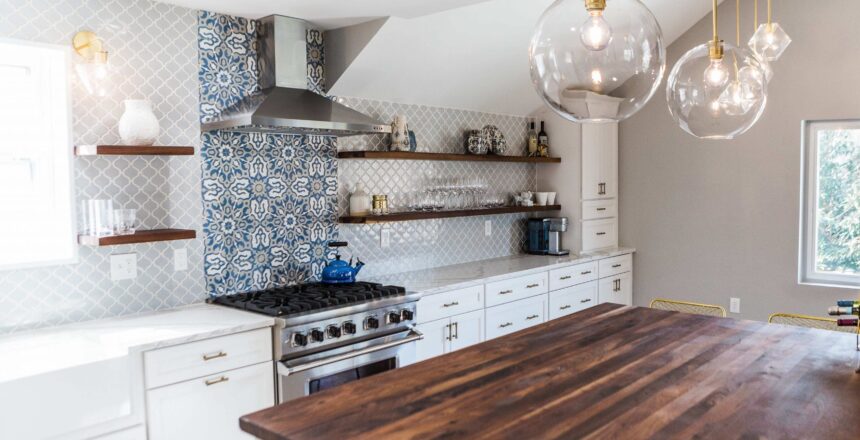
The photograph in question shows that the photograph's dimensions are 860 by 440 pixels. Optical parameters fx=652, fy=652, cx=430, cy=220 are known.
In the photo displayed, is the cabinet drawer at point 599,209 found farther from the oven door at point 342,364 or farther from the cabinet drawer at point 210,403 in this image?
the cabinet drawer at point 210,403

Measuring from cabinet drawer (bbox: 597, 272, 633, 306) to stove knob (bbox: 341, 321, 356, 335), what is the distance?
2668 millimetres

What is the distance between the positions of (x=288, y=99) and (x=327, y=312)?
1166mm

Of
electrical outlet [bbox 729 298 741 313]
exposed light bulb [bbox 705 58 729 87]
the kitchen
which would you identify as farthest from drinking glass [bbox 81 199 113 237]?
electrical outlet [bbox 729 298 741 313]

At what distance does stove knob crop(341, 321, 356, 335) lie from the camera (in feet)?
10.9

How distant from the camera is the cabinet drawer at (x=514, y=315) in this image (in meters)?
4.32

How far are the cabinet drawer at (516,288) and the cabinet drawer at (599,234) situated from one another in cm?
83

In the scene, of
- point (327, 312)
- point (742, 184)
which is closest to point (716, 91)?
point (327, 312)

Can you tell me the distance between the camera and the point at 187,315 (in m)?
3.15

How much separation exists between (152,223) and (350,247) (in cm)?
130

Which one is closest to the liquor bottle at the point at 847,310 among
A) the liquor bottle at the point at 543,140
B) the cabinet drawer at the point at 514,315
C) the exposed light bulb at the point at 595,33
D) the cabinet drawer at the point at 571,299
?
the exposed light bulb at the point at 595,33

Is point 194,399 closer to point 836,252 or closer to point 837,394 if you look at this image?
point 837,394

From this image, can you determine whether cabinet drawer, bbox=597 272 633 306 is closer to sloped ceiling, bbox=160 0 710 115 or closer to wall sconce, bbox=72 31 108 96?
sloped ceiling, bbox=160 0 710 115

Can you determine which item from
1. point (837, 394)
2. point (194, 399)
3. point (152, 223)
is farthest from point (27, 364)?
point (837, 394)

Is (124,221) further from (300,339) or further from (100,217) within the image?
(300,339)
